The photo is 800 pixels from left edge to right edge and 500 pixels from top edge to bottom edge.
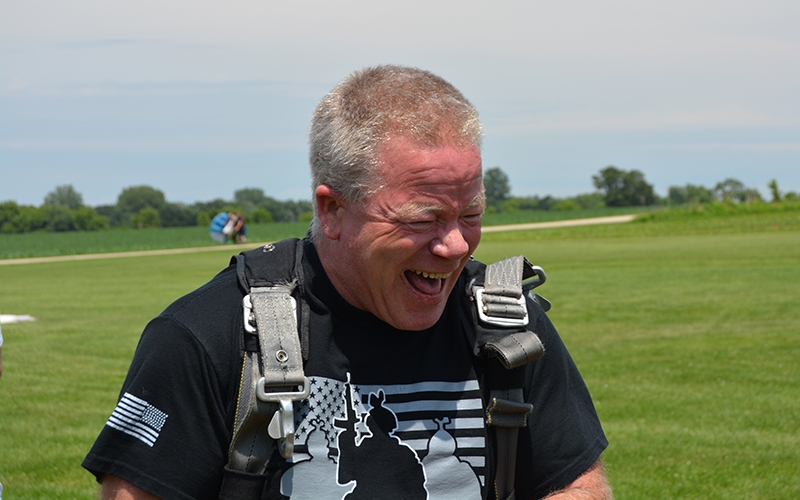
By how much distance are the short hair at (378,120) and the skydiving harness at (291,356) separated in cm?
31

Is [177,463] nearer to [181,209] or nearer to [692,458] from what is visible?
[692,458]

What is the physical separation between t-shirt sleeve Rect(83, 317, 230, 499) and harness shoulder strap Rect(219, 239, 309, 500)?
0.20ft

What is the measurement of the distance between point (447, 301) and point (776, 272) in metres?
20.6

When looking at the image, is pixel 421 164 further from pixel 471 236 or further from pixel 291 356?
pixel 291 356

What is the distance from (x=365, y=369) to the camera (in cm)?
233

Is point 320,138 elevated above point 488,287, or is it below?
above

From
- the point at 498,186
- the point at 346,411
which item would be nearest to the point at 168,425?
the point at 346,411

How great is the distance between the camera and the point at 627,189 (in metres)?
135

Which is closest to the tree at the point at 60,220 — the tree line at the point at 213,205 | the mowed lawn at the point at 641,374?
the tree line at the point at 213,205

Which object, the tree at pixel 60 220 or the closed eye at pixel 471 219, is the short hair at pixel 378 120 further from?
the tree at pixel 60 220

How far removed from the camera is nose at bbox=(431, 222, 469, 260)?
229 cm

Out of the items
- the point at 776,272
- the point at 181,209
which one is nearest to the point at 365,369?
the point at 776,272

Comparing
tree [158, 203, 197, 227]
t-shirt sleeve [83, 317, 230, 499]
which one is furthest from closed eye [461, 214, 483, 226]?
tree [158, 203, 197, 227]

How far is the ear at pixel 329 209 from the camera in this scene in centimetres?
238
